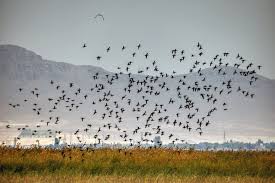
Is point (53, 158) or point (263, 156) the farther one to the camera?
point (263, 156)

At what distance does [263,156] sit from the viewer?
121 feet

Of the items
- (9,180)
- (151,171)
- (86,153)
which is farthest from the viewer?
(86,153)

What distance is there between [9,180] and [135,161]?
10.6m

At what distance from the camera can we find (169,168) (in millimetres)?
32125

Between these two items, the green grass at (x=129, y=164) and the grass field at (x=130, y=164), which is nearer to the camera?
the grass field at (x=130, y=164)

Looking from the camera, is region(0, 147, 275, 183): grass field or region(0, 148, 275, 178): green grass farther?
region(0, 148, 275, 178): green grass

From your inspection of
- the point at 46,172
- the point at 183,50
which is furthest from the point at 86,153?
the point at 183,50

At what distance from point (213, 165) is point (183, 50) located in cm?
840

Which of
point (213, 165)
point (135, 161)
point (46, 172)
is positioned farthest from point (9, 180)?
point (213, 165)

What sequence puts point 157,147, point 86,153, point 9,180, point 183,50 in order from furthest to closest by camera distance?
point 157,147, point 86,153, point 183,50, point 9,180

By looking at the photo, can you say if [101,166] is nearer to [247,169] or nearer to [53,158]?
[53,158]

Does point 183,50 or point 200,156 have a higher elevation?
point 183,50

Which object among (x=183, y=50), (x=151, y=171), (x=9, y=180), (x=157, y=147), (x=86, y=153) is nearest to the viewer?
(x=9, y=180)

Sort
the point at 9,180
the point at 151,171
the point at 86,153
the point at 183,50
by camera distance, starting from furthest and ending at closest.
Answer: the point at 86,153 < the point at 151,171 < the point at 183,50 < the point at 9,180
